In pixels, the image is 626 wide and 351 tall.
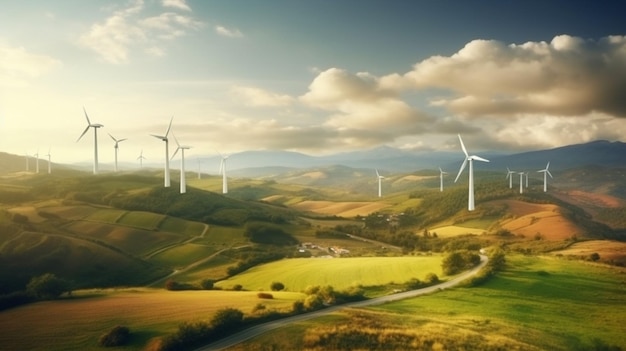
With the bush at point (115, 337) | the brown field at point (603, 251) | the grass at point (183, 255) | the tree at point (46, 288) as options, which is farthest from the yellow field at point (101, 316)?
the brown field at point (603, 251)

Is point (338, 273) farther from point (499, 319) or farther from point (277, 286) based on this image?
point (499, 319)

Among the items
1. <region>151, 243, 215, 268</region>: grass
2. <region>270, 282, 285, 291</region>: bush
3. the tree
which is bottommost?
<region>151, 243, 215, 268</region>: grass

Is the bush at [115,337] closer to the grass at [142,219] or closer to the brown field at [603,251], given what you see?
the brown field at [603,251]

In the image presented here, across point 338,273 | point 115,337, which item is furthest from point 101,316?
point 338,273

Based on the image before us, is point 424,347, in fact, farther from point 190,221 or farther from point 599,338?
point 190,221

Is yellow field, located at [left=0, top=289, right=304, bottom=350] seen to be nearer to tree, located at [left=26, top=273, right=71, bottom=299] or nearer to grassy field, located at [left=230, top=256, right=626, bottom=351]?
tree, located at [left=26, top=273, right=71, bottom=299]

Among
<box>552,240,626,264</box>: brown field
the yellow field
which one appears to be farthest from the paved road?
<box>552,240,626,264</box>: brown field

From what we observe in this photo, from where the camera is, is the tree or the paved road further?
the tree

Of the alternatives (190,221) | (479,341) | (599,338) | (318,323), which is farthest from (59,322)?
(190,221)
